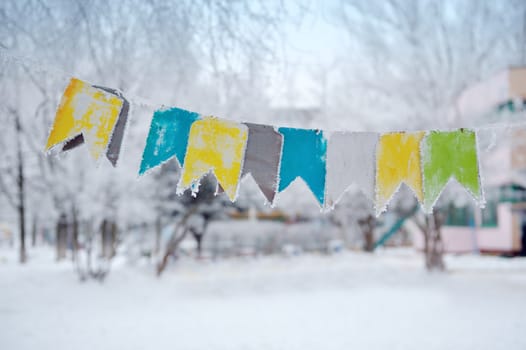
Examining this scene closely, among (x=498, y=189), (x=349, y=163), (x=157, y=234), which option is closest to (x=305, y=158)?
(x=349, y=163)

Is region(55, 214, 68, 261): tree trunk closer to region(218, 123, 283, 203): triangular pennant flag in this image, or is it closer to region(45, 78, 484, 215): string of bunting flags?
region(45, 78, 484, 215): string of bunting flags

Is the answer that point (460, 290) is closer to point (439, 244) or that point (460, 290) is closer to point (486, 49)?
point (439, 244)

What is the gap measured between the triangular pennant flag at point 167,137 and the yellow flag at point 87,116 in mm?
271

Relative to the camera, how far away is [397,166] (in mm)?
2990

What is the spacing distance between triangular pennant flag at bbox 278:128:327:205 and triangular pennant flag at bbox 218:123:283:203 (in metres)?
0.05

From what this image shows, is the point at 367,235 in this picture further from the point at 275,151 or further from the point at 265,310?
the point at 275,151

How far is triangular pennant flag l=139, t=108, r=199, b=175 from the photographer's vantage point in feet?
9.11

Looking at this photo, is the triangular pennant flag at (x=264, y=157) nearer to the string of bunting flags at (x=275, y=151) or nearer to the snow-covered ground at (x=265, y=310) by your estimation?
the string of bunting flags at (x=275, y=151)

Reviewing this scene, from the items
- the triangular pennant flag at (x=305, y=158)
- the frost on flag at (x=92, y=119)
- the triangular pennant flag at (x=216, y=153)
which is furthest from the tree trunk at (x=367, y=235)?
the frost on flag at (x=92, y=119)

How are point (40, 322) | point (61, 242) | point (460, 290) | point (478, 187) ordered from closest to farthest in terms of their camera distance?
point (478, 187) < point (40, 322) < point (460, 290) < point (61, 242)

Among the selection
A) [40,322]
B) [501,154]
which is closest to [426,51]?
[501,154]

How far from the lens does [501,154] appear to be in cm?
1148

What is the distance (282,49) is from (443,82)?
744 cm

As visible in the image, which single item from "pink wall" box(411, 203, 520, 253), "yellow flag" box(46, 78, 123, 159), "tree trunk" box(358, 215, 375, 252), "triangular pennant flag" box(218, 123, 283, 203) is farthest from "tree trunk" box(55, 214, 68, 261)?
"pink wall" box(411, 203, 520, 253)
